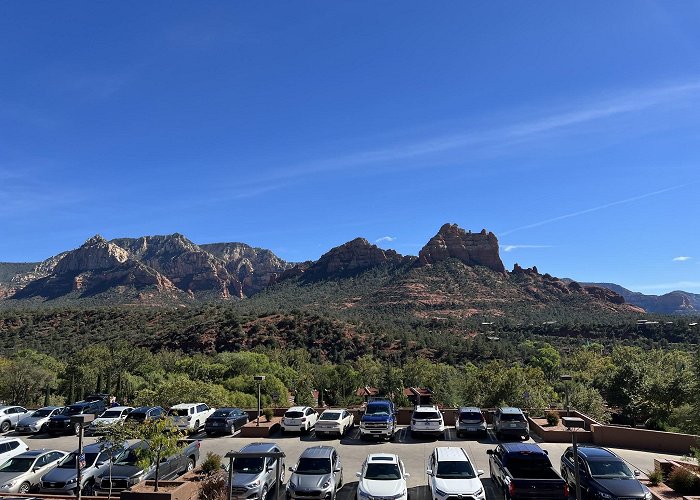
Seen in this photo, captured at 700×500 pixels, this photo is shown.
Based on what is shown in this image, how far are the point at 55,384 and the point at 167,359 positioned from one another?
14725 mm

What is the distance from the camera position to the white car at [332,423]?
922 inches

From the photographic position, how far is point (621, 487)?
43.2 feet

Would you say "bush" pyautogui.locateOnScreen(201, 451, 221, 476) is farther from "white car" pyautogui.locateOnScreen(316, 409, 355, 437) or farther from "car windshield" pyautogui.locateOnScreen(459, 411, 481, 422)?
"car windshield" pyautogui.locateOnScreen(459, 411, 481, 422)

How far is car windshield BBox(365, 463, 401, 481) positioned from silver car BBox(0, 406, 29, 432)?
75.3ft

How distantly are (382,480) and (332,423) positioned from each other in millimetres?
9749

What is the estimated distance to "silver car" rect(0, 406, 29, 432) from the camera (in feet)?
88.6

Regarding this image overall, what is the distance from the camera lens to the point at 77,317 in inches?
3521

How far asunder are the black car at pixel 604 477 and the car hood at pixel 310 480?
7.24m

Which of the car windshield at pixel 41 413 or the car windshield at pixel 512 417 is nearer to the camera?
the car windshield at pixel 512 417

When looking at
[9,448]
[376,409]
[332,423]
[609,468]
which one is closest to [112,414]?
[9,448]

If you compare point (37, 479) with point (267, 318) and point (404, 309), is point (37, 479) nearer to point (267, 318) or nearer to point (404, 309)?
point (267, 318)

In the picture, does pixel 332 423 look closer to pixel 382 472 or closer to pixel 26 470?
pixel 382 472

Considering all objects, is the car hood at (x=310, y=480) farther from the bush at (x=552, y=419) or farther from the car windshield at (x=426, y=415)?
the bush at (x=552, y=419)

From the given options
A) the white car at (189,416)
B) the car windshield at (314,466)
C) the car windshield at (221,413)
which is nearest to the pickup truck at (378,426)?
the car windshield at (221,413)
